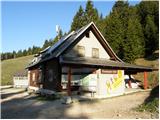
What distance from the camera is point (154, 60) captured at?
51406 millimetres

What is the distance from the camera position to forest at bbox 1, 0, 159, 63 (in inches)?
1874

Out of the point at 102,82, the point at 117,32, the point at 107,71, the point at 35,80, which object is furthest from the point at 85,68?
the point at 117,32

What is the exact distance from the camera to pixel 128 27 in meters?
49.3

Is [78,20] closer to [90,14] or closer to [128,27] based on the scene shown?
[90,14]

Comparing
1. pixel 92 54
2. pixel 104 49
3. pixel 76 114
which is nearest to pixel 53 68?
pixel 92 54

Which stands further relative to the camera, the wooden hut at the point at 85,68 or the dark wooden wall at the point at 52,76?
the dark wooden wall at the point at 52,76

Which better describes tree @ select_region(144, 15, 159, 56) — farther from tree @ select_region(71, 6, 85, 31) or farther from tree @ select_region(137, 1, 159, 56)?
tree @ select_region(71, 6, 85, 31)

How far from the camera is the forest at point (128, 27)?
4759 centimetres

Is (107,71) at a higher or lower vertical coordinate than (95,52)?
lower

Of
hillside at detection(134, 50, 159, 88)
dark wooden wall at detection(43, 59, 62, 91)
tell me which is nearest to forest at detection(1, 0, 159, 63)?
hillside at detection(134, 50, 159, 88)

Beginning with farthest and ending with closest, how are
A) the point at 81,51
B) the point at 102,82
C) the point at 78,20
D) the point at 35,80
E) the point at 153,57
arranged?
1. the point at 78,20
2. the point at 153,57
3. the point at 35,80
4. the point at 81,51
5. the point at 102,82

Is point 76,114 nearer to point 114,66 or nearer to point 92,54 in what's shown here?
point 114,66

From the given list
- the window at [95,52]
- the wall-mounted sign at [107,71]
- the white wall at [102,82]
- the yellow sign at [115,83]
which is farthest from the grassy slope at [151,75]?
the wall-mounted sign at [107,71]

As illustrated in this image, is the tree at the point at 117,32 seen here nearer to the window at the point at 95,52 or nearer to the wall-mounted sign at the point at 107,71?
the window at the point at 95,52
